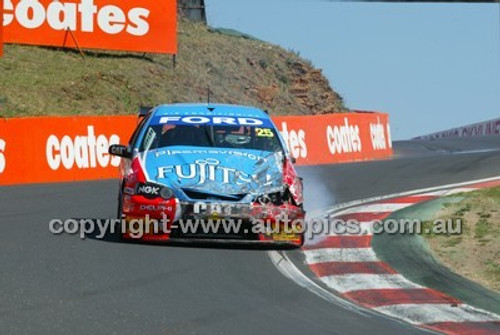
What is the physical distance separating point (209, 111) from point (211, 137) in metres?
0.72

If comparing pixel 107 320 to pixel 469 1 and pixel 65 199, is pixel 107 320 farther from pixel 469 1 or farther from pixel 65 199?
pixel 65 199

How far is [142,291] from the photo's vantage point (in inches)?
347

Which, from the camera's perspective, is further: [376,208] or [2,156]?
[2,156]

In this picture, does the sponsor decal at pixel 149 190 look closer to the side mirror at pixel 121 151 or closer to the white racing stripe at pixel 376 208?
the side mirror at pixel 121 151

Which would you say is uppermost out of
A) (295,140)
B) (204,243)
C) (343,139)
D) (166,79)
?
(166,79)

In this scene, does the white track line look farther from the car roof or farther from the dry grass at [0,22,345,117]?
the dry grass at [0,22,345,117]

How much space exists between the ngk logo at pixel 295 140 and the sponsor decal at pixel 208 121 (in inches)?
443

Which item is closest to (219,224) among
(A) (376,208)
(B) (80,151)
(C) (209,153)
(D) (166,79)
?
(C) (209,153)

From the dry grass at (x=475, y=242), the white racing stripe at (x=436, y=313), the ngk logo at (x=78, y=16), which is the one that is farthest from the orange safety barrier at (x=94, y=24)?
the white racing stripe at (x=436, y=313)

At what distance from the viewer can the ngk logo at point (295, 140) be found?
79.3ft

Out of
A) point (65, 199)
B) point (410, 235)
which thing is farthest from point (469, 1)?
point (65, 199)

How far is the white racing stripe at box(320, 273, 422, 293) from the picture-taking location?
9867 millimetres

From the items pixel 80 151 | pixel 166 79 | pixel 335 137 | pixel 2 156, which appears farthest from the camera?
pixel 166 79

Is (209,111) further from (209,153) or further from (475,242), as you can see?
(475,242)
